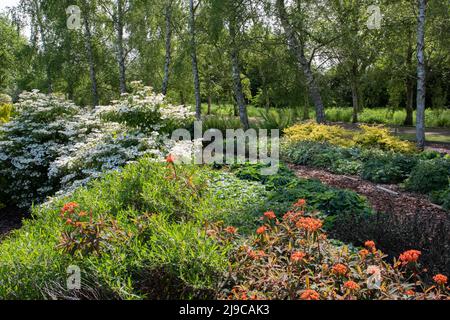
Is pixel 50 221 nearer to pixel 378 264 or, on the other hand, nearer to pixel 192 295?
pixel 192 295

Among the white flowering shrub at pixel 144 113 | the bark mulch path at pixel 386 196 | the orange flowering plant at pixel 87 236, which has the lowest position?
the bark mulch path at pixel 386 196

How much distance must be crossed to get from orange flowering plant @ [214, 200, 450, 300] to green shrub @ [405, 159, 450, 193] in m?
3.34

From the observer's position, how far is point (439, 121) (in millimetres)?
16891

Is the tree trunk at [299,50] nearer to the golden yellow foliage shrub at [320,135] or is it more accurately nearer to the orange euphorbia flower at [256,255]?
the golden yellow foliage shrub at [320,135]

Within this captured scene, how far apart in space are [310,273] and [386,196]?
3568 mm

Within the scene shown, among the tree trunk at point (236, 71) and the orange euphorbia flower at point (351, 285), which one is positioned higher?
the tree trunk at point (236, 71)

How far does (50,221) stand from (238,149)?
6.47 metres

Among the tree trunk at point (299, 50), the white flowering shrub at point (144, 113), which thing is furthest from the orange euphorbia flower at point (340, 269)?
the tree trunk at point (299, 50)

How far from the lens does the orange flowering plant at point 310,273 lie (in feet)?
7.22

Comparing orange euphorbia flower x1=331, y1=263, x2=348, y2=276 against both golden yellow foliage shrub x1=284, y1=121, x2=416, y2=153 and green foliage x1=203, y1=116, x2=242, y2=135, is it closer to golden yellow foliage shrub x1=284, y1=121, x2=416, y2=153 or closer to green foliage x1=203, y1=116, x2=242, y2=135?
golden yellow foliage shrub x1=284, y1=121, x2=416, y2=153

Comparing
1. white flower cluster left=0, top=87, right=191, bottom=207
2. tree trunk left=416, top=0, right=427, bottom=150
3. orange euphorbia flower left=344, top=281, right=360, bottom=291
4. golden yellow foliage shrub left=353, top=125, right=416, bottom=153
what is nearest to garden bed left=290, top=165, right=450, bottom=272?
orange euphorbia flower left=344, top=281, right=360, bottom=291

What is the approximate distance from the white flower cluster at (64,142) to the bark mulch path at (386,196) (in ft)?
9.23
